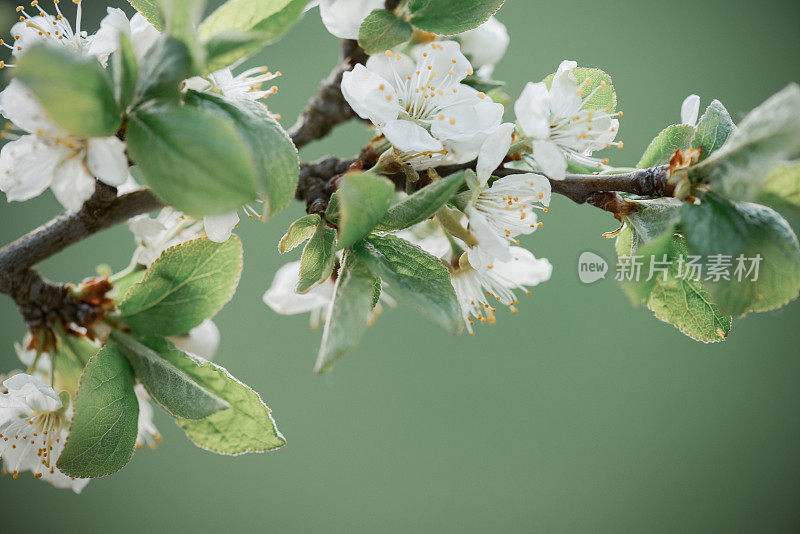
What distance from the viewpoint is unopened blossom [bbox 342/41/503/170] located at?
437mm

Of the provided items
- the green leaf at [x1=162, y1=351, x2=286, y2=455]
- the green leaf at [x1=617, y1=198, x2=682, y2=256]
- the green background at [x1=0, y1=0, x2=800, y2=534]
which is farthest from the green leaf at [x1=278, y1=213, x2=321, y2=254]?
the green background at [x1=0, y1=0, x2=800, y2=534]

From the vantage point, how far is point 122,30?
391 mm

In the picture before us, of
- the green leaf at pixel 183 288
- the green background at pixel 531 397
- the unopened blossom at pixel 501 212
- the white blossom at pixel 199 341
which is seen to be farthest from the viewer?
the green background at pixel 531 397

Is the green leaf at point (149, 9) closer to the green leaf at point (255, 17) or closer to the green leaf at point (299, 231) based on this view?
the green leaf at point (255, 17)

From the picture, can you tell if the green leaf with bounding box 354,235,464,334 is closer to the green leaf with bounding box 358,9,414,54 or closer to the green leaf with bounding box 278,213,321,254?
the green leaf with bounding box 278,213,321,254

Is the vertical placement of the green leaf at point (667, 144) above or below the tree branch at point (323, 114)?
above

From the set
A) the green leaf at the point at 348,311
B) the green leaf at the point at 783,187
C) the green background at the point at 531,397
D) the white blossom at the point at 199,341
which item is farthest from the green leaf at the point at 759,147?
the green background at the point at 531,397

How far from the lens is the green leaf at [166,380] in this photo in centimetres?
44

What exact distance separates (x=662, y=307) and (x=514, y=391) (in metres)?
1.97

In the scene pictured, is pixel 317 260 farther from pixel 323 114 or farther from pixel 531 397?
pixel 531 397

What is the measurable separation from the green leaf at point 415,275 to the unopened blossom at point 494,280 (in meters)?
0.13

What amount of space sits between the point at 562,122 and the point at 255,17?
0.76 feet

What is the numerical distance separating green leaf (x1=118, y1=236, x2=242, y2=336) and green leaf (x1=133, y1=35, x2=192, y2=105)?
6.9 inches

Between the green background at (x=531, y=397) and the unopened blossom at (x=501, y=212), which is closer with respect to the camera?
the unopened blossom at (x=501, y=212)
